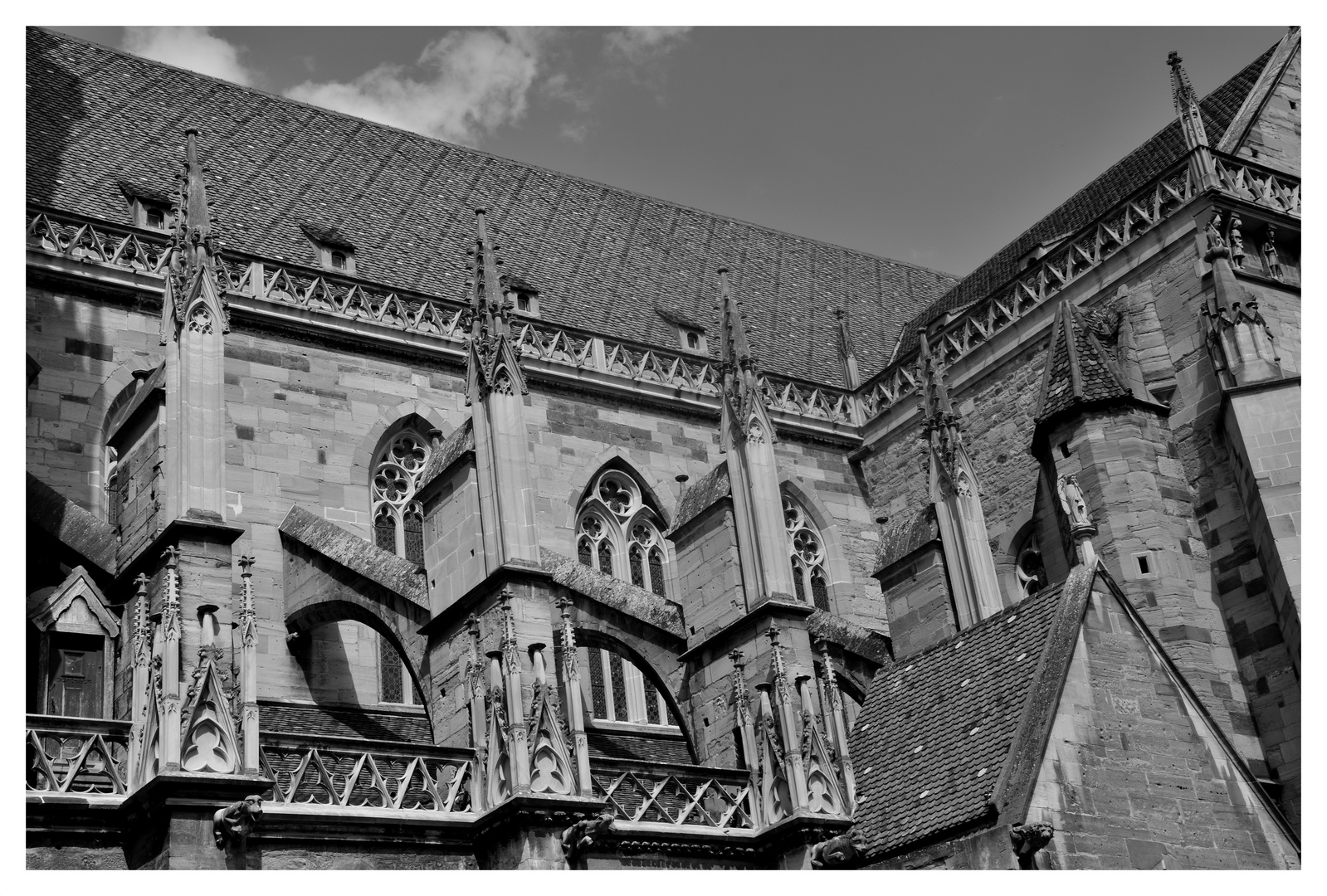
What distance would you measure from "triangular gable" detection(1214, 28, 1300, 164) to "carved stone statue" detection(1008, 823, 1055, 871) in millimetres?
11198

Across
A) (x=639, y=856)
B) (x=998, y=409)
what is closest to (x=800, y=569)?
(x=998, y=409)

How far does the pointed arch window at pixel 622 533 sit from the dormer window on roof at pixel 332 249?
13.9 ft

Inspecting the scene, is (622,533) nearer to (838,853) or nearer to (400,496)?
(400,496)

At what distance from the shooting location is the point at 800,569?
74.3 ft

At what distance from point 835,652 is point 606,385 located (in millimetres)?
5222

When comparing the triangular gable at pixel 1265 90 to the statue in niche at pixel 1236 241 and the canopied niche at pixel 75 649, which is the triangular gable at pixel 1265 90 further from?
the canopied niche at pixel 75 649

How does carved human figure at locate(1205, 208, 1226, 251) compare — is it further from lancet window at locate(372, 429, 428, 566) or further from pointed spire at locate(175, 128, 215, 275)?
pointed spire at locate(175, 128, 215, 275)

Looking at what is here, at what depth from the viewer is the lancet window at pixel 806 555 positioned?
889 inches

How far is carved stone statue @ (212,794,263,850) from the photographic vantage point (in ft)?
38.8

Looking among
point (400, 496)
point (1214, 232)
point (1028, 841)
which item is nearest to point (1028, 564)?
point (1214, 232)

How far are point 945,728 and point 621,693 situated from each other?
5563 mm

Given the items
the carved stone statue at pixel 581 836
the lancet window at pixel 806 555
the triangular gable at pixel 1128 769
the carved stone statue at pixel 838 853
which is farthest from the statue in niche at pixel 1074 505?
the carved stone statue at pixel 581 836

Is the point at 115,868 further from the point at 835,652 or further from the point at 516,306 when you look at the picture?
the point at 516,306

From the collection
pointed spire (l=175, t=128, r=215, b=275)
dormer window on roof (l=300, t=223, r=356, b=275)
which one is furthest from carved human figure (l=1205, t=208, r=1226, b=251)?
pointed spire (l=175, t=128, r=215, b=275)
